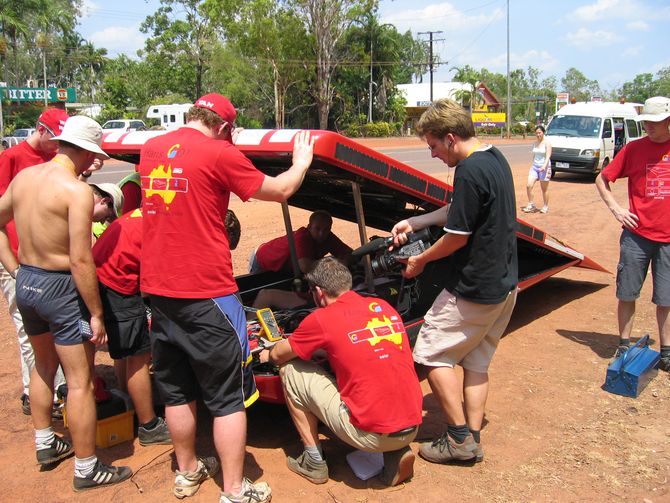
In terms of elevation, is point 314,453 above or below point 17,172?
below

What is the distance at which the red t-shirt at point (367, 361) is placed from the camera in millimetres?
3256

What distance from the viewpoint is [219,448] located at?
3227mm

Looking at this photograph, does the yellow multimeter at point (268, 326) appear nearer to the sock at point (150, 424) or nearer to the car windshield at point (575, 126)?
the sock at point (150, 424)

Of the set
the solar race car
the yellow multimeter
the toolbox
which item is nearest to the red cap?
the solar race car

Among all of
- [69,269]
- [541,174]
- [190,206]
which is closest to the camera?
[190,206]

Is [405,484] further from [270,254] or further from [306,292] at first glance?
[270,254]

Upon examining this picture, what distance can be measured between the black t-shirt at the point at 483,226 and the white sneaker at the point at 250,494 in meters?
1.51

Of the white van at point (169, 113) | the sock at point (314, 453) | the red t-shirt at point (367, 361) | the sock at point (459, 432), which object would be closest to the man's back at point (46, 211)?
the red t-shirt at point (367, 361)

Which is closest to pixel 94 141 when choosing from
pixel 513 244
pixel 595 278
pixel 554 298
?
pixel 513 244

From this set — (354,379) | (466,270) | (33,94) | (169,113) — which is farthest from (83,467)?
(33,94)

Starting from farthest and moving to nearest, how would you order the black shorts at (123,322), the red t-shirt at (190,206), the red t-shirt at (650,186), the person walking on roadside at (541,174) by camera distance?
the person walking on roadside at (541,174) < the red t-shirt at (650,186) < the black shorts at (123,322) < the red t-shirt at (190,206)

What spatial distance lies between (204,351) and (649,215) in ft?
12.1

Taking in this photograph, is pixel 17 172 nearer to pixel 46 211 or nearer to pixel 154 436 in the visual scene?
pixel 46 211

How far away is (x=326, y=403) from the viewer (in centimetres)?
339
